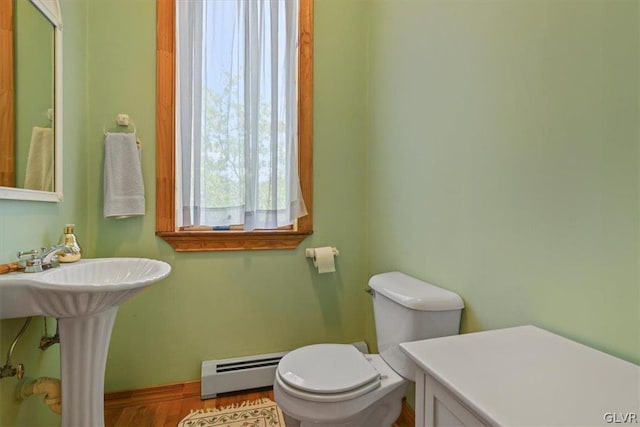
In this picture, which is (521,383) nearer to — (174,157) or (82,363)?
(82,363)

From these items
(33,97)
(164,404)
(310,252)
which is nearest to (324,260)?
(310,252)

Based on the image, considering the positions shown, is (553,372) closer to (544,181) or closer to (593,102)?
(544,181)

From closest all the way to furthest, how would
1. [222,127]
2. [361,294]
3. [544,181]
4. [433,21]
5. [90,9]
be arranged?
1. [544,181]
2. [433,21]
3. [90,9]
4. [222,127]
5. [361,294]

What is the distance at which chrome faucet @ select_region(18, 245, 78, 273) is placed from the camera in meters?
1.01

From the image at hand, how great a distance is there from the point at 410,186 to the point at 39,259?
4.86 ft

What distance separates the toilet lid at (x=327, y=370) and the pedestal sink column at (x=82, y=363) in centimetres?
65

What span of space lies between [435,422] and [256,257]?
1315 mm

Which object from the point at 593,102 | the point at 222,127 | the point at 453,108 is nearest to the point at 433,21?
the point at 453,108

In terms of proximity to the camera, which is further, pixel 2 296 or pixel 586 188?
pixel 2 296

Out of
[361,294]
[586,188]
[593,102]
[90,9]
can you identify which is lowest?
[361,294]

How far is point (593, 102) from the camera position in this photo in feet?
2.40

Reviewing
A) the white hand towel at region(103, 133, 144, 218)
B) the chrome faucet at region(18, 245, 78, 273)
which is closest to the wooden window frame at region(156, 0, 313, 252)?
the white hand towel at region(103, 133, 144, 218)

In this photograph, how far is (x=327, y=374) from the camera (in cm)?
113

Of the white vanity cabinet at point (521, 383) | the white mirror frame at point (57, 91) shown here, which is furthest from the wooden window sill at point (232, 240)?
the white vanity cabinet at point (521, 383)
